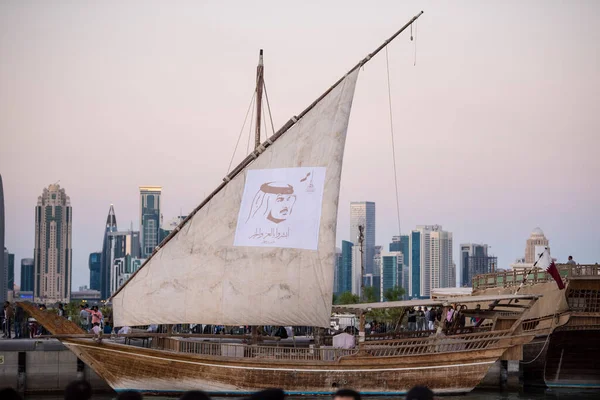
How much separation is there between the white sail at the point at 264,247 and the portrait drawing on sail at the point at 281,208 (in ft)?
0.11

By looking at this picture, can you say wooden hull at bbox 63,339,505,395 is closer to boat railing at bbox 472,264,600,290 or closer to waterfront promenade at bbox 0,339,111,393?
→ waterfront promenade at bbox 0,339,111,393

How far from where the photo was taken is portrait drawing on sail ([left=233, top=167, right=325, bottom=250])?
33344mm

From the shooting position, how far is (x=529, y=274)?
40.8m

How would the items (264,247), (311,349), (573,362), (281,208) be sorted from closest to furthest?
(311,349) < (264,247) < (281,208) < (573,362)

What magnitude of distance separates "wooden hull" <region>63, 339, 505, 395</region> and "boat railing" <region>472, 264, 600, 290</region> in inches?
184

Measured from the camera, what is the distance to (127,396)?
10016 millimetres

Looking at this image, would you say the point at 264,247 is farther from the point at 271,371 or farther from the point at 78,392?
the point at 78,392

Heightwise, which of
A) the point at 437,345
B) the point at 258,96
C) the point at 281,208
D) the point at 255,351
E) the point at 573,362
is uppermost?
the point at 258,96

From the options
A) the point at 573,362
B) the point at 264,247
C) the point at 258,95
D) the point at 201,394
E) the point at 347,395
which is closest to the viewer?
the point at 201,394

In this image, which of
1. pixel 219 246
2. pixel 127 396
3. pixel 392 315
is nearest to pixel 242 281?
pixel 219 246

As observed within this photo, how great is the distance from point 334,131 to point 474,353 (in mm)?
9084

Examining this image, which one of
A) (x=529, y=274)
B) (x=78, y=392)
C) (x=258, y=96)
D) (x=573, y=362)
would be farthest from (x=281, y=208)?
Result: (x=78, y=392)

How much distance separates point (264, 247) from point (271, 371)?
4255 millimetres

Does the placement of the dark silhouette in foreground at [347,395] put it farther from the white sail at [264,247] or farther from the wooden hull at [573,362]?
the wooden hull at [573,362]
